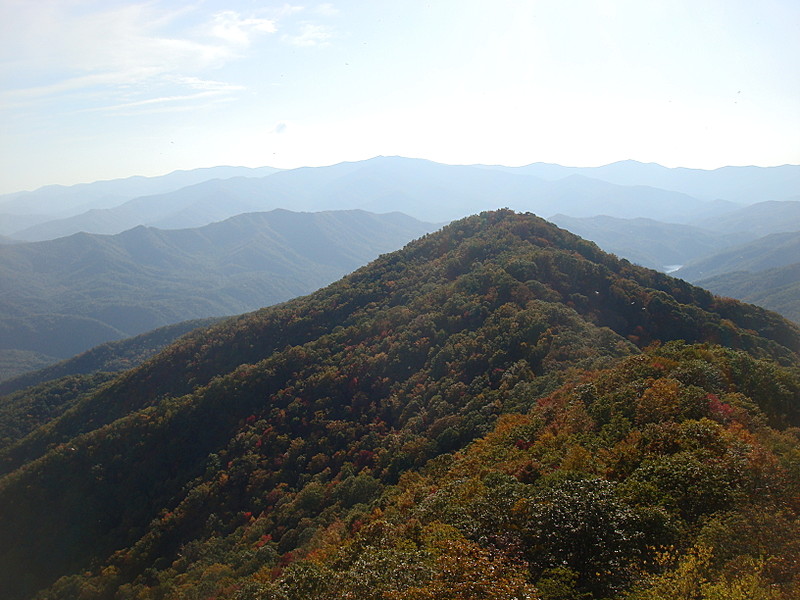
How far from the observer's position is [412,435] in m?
42.4

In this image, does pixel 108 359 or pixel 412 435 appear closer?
pixel 412 435

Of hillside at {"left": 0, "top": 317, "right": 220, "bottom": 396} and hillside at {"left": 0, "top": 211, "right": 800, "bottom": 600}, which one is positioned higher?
hillside at {"left": 0, "top": 211, "right": 800, "bottom": 600}

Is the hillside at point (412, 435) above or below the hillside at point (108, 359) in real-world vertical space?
above

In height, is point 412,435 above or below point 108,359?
above

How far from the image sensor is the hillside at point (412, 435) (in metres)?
17.3

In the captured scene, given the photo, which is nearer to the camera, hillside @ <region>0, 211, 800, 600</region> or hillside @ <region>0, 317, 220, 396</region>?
hillside @ <region>0, 211, 800, 600</region>

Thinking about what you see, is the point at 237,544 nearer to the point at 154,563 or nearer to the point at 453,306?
the point at 154,563

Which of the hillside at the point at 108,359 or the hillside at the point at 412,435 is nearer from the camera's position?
the hillside at the point at 412,435

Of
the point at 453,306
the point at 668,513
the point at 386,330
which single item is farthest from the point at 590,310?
the point at 668,513

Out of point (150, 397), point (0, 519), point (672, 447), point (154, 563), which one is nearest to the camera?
point (672, 447)

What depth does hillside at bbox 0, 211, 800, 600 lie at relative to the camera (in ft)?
56.7

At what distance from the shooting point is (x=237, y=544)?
41281 millimetres

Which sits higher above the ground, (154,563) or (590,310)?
(590,310)

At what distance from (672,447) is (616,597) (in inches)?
350
